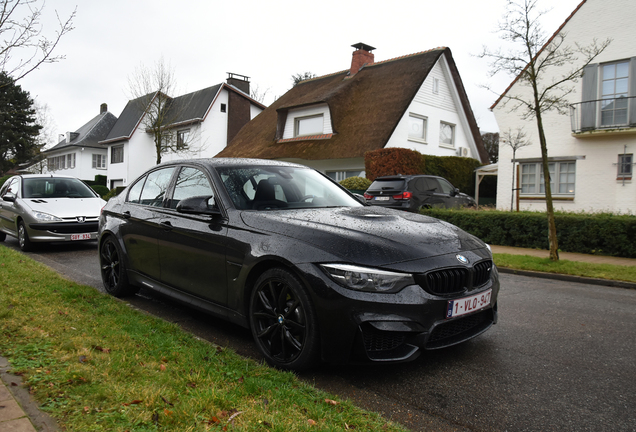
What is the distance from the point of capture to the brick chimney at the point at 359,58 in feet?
95.8

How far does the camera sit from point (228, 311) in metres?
3.99

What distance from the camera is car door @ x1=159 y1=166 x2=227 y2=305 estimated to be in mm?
4078

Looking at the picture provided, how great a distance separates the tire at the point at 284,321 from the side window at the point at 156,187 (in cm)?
205

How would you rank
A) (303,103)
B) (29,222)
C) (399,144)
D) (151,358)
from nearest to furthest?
(151,358) → (29,222) → (399,144) → (303,103)

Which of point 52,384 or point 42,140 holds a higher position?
point 42,140

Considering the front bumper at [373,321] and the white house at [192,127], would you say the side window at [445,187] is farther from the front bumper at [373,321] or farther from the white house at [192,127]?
the white house at [192,127]

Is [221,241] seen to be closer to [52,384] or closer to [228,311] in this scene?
[228,311]

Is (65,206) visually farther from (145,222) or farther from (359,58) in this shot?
(359,58)

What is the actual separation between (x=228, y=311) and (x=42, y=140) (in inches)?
2388

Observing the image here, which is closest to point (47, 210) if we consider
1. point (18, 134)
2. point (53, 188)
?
point (53, 188)

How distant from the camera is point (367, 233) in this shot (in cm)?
354

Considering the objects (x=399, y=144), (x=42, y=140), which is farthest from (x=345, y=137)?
(x=42, y=140)

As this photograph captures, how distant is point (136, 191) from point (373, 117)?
19.7 m

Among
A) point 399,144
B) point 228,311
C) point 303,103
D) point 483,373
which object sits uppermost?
point 303,103
